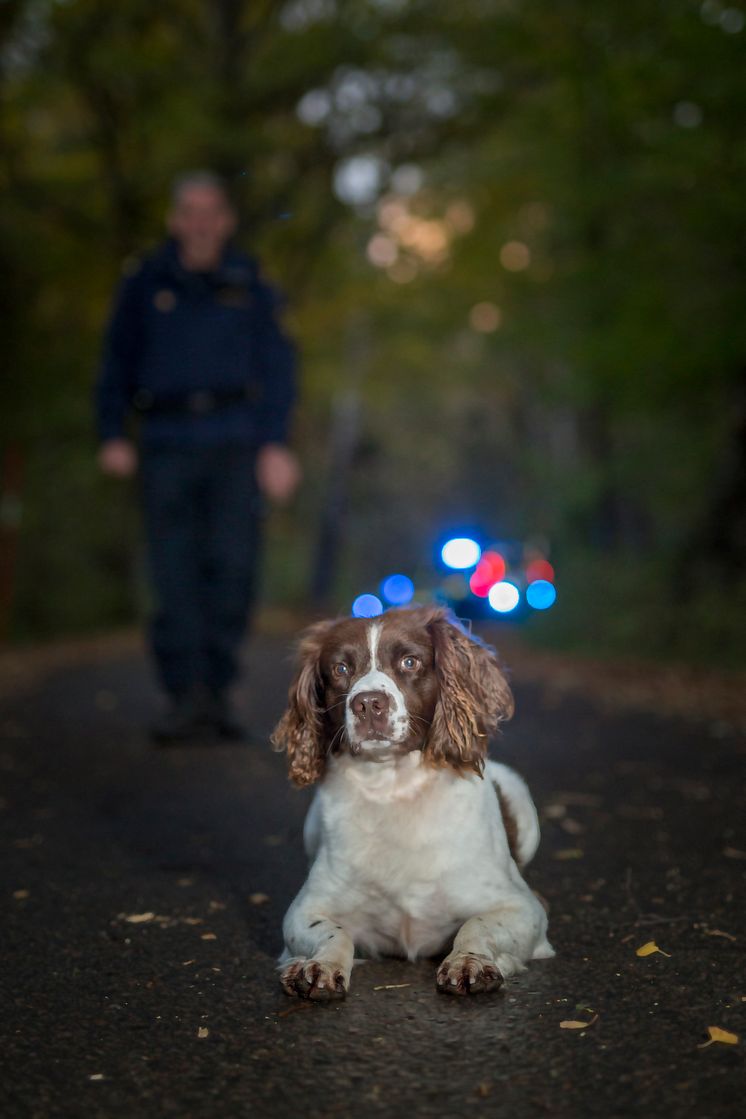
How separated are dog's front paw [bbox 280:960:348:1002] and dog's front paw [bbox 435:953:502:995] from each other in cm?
27

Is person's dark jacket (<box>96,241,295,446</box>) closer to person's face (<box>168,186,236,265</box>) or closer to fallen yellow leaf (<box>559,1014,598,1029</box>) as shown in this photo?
person's face (<box>168,186,236,265</box>)

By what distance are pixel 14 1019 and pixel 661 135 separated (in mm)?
11668

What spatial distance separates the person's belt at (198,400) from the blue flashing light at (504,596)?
1098 cm

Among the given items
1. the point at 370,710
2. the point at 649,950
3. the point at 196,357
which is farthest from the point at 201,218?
the point at 649,950

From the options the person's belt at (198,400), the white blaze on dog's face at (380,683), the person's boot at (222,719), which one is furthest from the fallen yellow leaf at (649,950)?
the person's belt at (198,400)

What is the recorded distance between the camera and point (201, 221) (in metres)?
7.26

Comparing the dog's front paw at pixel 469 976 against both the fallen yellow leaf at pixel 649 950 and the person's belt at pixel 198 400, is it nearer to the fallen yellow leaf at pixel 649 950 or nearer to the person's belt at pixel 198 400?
the fallen yellow leaf at pixel 649 950

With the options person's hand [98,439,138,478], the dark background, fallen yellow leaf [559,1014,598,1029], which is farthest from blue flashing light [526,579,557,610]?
fallen yellow leaf [559,1014,598,1029]

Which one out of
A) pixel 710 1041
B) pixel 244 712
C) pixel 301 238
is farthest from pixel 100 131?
pixel 710 1041

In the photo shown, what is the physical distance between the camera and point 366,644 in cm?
362

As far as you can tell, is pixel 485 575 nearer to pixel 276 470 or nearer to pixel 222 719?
pixel 222 719

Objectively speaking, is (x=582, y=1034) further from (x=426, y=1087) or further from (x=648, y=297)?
(x=648, y=297)

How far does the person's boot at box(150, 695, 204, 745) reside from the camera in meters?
7.52

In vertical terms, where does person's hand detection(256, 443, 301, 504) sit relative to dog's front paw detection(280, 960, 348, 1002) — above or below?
above
